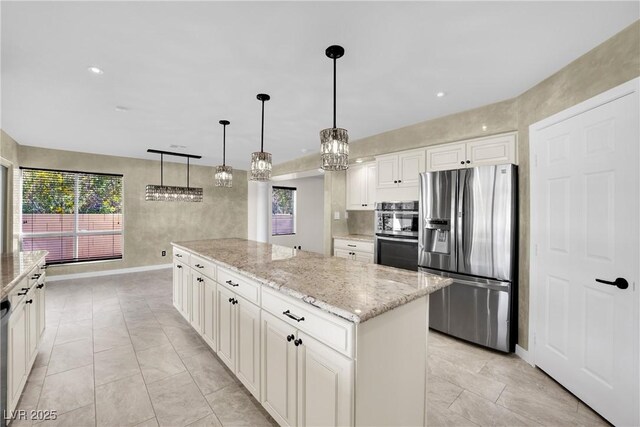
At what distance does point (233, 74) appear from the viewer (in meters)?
2.31

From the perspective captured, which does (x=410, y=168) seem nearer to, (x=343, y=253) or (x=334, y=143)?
(x=343, y=253)

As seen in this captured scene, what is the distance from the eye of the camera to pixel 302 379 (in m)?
1.45

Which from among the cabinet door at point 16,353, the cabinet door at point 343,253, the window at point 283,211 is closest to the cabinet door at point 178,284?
the cabinet door at point 16,353

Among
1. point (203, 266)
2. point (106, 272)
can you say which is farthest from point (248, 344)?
point (106, 272)

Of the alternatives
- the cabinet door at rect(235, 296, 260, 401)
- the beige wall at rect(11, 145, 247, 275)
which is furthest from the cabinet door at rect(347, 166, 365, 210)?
the beige wall at rect(11, 145, 247, 275)

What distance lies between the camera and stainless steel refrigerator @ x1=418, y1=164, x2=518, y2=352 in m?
2.64

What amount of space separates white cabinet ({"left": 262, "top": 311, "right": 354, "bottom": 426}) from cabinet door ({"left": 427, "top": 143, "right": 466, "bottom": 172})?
2.61m

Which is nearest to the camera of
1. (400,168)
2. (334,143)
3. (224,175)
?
(334,143)

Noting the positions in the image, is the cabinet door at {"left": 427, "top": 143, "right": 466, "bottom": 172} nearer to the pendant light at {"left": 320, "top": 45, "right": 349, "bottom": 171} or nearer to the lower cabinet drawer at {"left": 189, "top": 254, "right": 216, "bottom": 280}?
the pendant light at {"left": 320, "top": 45, "right": 349, "bottom": 171}

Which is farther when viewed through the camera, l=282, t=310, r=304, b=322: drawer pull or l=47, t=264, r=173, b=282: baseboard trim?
l=47, t=264, r=173, b=282: baseboard trim

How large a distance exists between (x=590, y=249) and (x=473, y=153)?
1413 millimetres

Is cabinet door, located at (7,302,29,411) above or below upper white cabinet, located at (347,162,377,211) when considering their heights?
below

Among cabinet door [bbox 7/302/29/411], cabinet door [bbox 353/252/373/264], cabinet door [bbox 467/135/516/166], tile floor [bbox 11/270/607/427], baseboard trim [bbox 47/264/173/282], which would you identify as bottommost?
tile floor [bbox 11/270/607/427]

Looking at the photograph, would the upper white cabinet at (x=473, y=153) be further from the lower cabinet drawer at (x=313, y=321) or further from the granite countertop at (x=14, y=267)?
the granite countertop at (x=14, y=267)
